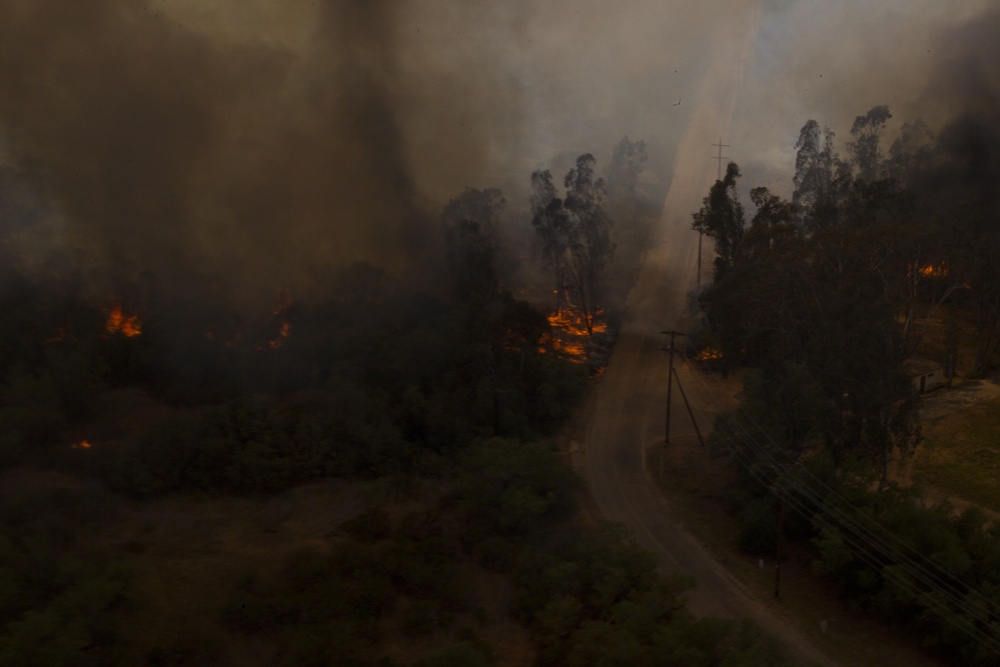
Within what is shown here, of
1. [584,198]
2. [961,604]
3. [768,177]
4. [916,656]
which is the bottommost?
[916,656]

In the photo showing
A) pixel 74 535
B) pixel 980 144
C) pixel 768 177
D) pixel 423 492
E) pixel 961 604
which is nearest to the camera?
pixel 961 604

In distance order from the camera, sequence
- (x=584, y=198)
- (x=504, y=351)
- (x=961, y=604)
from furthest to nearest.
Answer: (x=584, y=198) < (x=504, y=351) < (x=961, y=604)

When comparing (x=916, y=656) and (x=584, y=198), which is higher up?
(x=584, y=198)

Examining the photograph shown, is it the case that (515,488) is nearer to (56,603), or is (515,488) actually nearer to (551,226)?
(56,603)

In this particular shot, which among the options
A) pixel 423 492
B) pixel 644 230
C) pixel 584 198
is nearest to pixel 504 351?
pixel 423 492

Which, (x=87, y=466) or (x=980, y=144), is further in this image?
(x=980, y=144)

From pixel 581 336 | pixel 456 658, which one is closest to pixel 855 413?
pixel 456 658

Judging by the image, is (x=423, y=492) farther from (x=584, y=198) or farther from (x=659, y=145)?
(x=659, y=145)
